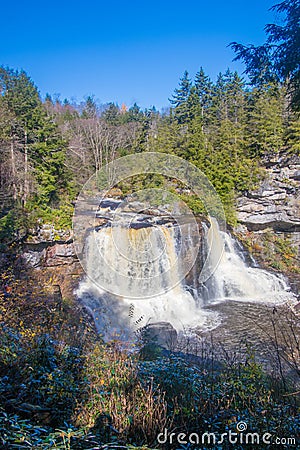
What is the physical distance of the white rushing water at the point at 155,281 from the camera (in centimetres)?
991

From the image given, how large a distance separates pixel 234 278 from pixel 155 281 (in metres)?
3.55

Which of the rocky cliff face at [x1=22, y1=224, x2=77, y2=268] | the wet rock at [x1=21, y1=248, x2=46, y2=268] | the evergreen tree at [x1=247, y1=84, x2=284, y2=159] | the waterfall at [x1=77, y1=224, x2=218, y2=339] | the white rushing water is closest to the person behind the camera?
the waterfall at [x1=77, y1=224, x2=218, y2=339]

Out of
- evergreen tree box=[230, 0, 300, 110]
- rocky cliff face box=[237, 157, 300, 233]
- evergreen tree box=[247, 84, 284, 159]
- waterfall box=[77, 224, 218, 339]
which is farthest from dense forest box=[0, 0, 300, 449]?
evergreen tree box=[247, 84, 284, 159]

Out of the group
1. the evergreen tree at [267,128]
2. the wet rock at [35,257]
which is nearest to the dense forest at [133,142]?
the evergreen tree at [267,128]

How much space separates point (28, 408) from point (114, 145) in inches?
803

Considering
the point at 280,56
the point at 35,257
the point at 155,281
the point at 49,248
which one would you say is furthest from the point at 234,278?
the point at 280,56

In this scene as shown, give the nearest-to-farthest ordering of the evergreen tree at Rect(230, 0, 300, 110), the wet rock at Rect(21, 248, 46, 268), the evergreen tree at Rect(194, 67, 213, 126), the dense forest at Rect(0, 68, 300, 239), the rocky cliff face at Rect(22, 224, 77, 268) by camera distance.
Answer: the evergreen tree at Rect(230, 0, 300, 110), the wet rock at Rect(21, 248, 46, 268), the rocky cliff face at Rect(22, 224, 77, 268), the dense forest at Rect(0, 68, 300, 239), the evergreen tree at Rect(194, 67, 213, 126)

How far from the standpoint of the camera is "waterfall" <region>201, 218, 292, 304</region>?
11422mm

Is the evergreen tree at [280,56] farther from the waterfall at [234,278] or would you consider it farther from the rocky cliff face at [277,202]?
the rocky cliff face at [277,202]

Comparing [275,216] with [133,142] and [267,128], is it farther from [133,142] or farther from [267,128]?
[133,142]

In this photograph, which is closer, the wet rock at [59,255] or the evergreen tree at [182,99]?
the wet rock at [59,255]

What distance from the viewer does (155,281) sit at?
1116 centimetres

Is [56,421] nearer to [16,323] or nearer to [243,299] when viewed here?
[16,323]

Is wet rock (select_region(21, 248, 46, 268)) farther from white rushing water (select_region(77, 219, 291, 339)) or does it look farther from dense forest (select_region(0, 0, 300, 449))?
white rushing water (select_region(77, 219, 291, 339))
